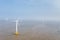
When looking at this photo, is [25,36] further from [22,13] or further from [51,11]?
[51,11]

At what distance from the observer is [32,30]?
1262 millimetres

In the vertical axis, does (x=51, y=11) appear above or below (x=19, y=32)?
above

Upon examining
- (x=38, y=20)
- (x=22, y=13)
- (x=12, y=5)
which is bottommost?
(x=38, y=20)

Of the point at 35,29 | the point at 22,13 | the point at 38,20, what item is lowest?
the point at 35,29

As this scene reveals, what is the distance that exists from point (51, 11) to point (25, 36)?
0.57m

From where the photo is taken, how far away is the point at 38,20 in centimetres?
126

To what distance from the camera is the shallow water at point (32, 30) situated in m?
1.23

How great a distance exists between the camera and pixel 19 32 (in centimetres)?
125

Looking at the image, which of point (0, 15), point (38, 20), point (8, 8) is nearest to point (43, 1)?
point (38, 20)

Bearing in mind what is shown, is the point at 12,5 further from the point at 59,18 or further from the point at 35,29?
the point at 59,18

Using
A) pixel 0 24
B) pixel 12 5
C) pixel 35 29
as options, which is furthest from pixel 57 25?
pixel 0 24

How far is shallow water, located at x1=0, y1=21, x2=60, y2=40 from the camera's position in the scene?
1.23 meters

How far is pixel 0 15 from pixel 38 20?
603mm

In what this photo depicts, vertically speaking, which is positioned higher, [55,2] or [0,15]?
[55,2]
